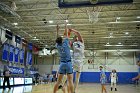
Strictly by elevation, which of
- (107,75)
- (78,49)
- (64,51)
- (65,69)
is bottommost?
(107,75)

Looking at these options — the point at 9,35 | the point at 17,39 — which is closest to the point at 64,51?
the point at 9,35

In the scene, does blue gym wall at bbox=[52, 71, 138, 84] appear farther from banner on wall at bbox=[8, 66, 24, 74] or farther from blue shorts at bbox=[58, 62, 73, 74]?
blue shorts at bbox=[58, 62, 73, 74]

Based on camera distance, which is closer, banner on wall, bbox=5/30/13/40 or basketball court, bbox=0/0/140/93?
basketball court, bbox=0/0/140/93

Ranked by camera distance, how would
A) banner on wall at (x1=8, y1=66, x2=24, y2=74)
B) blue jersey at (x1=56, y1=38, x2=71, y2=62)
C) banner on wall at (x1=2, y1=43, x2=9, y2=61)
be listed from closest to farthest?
1. blue jersey at (x1=56, y1=38, x2=71, y2=62)
2. banner on wall at (x1=8, y1=66, x2=24, y2=74)
3. banner on wall at (x1=2, y1=43, x2=9, y2=61)

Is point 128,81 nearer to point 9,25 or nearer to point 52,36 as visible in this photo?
point 52,36

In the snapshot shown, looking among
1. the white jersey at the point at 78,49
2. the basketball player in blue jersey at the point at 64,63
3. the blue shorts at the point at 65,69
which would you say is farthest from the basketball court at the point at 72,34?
the blue shorts at the point at 65,69

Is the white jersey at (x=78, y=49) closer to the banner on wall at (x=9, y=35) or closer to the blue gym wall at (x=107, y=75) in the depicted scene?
the banner on wall at (x=9, y=35)

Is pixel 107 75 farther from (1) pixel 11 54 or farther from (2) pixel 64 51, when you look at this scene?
(2) pixel 64 51

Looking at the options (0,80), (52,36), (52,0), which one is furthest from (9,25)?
(0,80)

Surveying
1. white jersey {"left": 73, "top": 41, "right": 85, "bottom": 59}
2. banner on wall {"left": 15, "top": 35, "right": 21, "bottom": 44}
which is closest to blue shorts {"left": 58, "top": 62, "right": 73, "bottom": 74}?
white jersey {"left": 73, "top": 41, "right": 85, "bottom": 59}

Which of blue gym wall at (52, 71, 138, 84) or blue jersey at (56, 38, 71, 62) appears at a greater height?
blue jersey at (56, 38, 71, 62)

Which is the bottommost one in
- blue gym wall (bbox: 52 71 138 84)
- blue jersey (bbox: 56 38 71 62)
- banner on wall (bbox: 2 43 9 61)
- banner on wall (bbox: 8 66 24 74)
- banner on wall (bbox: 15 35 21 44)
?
blue gym wall (bbox: 52 71 138 84)

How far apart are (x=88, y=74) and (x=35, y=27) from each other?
20.6m

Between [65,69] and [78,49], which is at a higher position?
[78,49]
